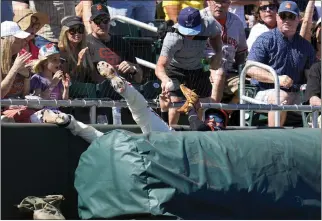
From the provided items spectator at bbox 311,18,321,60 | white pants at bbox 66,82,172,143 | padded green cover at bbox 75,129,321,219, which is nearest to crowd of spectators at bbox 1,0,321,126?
spectator at bbox 311,18,321,60

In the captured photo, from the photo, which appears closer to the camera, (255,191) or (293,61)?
(255,191)

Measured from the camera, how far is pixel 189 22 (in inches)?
372

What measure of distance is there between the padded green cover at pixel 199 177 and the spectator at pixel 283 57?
2.38 meters

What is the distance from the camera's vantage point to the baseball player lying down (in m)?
7.71

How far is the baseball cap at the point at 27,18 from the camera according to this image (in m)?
10.2

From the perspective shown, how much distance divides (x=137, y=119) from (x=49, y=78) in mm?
1373

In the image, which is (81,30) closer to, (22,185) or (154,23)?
(154,23)

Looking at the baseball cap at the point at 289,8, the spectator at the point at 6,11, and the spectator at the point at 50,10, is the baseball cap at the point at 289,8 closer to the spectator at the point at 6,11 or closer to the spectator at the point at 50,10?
the spectator at the point at 50,10

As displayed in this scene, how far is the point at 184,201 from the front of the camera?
6.97 metres

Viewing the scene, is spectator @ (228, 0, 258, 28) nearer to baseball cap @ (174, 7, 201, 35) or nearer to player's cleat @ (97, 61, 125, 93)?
baseball cap @ (174, 7, 201, 35)

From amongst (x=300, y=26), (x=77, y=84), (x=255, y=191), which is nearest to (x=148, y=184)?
(x=255, y=191)

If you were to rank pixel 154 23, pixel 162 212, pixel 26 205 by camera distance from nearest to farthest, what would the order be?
pixel 162 212 → pixel 26 205 → pixel 154 23

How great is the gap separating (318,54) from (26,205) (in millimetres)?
5259

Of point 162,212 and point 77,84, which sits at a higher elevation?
point 77,84
